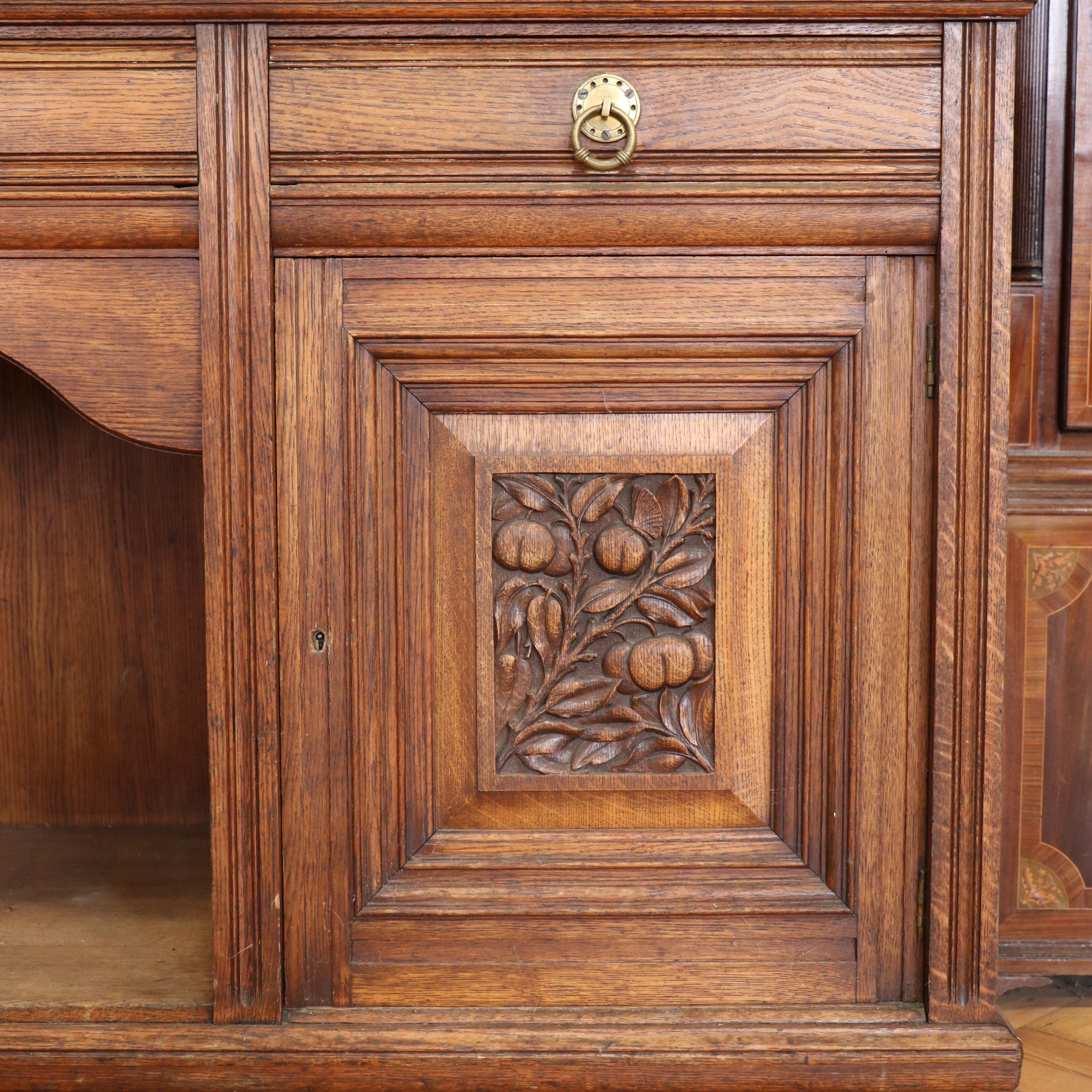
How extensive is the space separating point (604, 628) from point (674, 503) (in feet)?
0.44

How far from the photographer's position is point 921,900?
3.02 ft

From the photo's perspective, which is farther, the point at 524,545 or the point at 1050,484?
the point at 1050,484

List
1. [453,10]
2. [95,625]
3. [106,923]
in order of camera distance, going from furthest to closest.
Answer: [95,625] → [106,923] → [453,10]

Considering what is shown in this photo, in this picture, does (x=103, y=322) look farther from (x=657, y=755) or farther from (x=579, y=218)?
(x=657, y=755)

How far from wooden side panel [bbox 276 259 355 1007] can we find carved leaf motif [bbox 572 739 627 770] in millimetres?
219

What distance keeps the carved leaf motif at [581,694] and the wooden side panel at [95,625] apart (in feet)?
2.20

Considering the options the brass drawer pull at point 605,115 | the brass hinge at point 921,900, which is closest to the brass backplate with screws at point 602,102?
the brass drawer pull at point 605,115

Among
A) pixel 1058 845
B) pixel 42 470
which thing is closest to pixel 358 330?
pixel 42 470

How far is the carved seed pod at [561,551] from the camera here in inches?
36.7

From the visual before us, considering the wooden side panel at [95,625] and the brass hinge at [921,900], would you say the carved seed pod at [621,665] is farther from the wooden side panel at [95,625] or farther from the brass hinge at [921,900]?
the wooden side panel at [95,625]

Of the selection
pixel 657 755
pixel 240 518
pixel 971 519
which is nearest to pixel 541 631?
pixel 657 755

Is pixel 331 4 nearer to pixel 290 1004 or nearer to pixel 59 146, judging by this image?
pixel 59 146

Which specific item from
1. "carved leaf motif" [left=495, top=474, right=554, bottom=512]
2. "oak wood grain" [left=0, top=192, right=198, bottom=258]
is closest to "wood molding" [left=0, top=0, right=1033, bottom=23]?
"oak wood grain" [left=0, top=192, right=198, bottom=258]

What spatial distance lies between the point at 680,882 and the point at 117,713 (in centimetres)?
89
